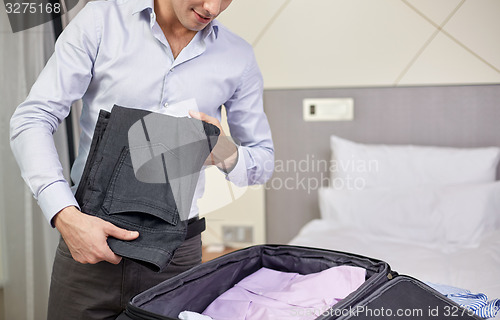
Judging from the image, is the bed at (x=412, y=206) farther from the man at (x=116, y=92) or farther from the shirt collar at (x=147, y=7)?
the shirt collar at (x=147, y=7)

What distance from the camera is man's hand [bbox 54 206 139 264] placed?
0.86 m

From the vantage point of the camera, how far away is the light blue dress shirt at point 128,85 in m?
0.95

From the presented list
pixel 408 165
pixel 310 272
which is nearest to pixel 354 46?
pixel 408 165

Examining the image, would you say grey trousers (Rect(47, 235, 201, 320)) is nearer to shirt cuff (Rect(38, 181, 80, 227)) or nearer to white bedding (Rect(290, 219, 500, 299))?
shirt cuff (Rect(38, 181, 80, 227))

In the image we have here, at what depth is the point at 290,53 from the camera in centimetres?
251

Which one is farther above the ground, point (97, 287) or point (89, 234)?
point (89, 234)

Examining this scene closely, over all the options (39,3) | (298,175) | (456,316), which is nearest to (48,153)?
(456,316)

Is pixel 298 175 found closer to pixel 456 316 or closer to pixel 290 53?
pixel 290 53

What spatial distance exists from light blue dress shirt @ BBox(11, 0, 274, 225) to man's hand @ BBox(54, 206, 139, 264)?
3 centimetres

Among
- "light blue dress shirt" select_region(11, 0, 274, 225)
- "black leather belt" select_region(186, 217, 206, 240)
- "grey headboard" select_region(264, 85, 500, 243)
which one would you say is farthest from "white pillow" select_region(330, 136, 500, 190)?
"black leather belt" select_region(186, 217, 206, 240)

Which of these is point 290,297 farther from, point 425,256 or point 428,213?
point 428,213

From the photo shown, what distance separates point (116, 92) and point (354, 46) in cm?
160

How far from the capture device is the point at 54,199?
913mm

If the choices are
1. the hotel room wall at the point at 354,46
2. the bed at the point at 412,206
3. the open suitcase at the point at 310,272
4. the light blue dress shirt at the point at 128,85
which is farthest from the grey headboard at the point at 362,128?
the open suitcase at the point at 310,272
